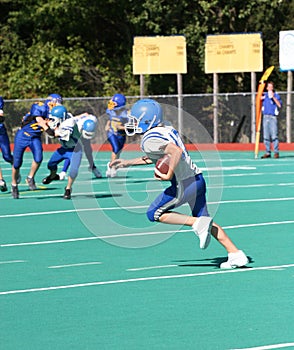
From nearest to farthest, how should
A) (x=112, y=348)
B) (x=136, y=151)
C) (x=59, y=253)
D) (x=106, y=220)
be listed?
1. (x=112, y=348)
2. (x=59, y=253)
3. (x=106, y=220)
4. (x=136, y=151)

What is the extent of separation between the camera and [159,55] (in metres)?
36.8

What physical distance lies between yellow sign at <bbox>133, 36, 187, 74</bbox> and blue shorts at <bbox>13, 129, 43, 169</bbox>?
17460 millimetres

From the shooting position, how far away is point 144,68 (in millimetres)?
36938

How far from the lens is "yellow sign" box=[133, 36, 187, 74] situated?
3672 centimetres

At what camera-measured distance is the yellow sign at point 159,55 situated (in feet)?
120

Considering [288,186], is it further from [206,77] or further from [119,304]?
[206,77]

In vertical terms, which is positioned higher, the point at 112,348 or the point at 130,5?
the point at 130,5

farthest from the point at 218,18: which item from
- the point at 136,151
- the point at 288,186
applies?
the point at 288,186

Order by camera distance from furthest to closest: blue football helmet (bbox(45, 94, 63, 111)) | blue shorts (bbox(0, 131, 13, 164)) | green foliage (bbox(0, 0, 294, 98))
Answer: green foliage (bbox(0, 0, 294, 98)) < blue shorts (bbox(0, 131, 13, 164)) < blue football helmet (bbox(45, 94, 63, 111))

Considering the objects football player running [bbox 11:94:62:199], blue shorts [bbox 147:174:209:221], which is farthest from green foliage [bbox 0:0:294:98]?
Result: blue shorts [bbox 147:174:209:221]

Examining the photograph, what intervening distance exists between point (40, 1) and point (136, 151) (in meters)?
11.2

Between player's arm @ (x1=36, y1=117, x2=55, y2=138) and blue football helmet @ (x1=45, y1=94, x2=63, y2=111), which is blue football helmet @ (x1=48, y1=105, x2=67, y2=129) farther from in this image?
blue football helmet @ (x1=45, y1=94, x2=63, y2=111)

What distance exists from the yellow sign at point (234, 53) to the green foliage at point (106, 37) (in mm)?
3862

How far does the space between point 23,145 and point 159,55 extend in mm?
18192
